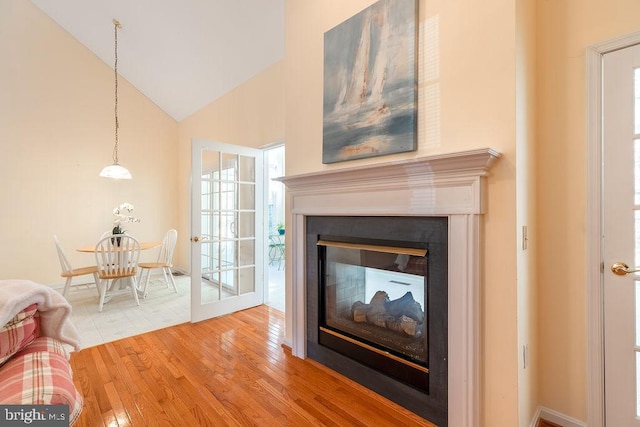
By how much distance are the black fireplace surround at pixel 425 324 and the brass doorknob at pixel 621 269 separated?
32.1 inches

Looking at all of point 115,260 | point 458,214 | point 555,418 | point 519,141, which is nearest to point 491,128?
point 519,141

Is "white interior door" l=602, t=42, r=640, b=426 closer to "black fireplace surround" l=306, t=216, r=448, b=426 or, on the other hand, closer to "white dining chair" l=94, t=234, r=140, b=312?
"black fireplace surround" l=306, t=216, r=448, b=426

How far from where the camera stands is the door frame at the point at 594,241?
150cm

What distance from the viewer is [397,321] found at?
191 centimetres

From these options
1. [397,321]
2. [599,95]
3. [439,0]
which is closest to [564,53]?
[599,95]

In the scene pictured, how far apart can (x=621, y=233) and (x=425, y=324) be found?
108 cm

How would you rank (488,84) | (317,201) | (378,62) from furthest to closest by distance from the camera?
(317,201), (378,62), (488,84)

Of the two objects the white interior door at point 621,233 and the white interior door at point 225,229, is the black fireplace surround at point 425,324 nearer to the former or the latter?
the white interior door at point 621,233

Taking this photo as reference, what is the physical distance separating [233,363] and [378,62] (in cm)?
240

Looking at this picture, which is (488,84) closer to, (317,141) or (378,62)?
(378,62)

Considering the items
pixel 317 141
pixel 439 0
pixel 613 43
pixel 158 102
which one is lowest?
pixel 317 141

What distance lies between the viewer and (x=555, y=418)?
1.62 metres

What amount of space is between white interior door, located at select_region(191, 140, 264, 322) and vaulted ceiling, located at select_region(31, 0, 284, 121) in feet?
3.97
